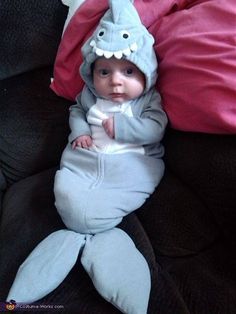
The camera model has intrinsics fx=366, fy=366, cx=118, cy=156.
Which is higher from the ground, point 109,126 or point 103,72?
point 103,72

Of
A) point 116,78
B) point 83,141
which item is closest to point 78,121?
point 83,141

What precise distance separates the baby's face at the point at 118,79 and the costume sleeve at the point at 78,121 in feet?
0.37

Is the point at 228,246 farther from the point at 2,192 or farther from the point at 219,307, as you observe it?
the point at 2,192

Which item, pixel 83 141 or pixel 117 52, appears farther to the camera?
pixel 83 141

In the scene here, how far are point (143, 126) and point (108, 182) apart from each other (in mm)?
179

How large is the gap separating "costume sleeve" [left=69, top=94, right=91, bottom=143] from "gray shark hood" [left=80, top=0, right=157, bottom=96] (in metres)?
0.18

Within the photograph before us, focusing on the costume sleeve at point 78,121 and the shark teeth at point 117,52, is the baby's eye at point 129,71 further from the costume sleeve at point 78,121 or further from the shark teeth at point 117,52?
the costume sleeve at point 78,121

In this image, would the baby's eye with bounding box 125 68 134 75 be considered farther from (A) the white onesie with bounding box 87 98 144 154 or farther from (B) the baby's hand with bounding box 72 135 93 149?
(B) the baby's hand with bounding box 72 135 93 149

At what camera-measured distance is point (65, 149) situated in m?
1.10

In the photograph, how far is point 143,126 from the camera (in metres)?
0.99

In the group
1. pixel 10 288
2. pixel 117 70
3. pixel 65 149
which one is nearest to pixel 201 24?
pixel 117 70

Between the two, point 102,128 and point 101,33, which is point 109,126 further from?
point 101,33

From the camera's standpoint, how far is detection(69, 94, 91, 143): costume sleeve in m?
1.06

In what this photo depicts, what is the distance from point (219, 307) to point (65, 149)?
1.97ft
